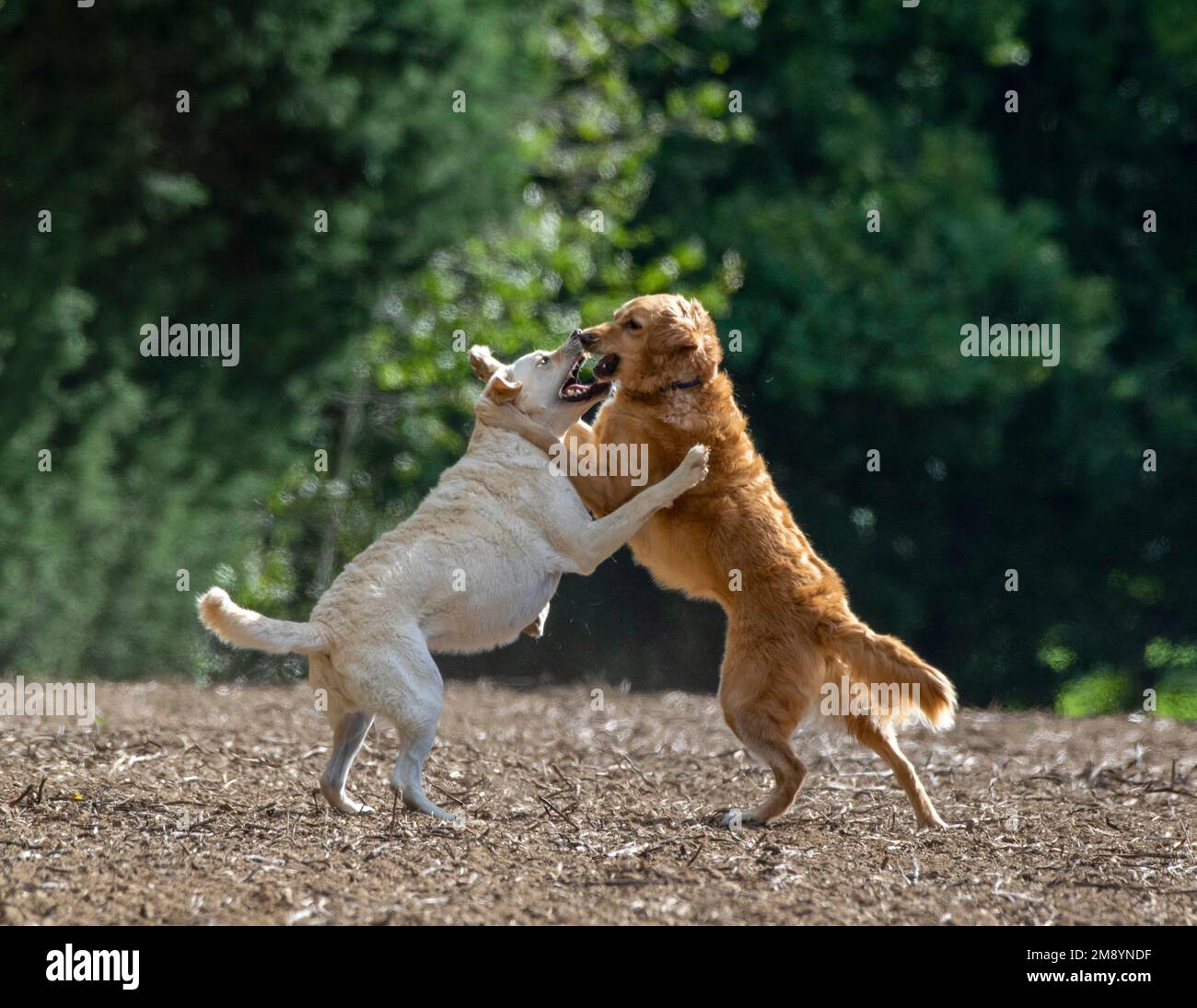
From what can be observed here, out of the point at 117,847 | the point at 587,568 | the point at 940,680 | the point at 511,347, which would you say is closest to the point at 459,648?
the point at 587,568

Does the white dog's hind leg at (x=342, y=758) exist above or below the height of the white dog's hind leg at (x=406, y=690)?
below

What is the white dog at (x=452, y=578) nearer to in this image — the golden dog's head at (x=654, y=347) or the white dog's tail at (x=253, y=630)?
the white dog's tail at (x=253, y=630)

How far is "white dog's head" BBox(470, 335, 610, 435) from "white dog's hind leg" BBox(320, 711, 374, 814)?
1370 millimetres

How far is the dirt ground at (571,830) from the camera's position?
4.22 metres

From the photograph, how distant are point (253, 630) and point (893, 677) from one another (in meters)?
2.28

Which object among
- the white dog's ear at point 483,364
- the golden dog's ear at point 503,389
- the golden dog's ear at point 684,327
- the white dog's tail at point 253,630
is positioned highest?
the golden dog's ear at point 684,327

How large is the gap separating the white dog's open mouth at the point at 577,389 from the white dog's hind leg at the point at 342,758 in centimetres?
149

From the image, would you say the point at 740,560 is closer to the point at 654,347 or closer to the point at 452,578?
the point at 654,347

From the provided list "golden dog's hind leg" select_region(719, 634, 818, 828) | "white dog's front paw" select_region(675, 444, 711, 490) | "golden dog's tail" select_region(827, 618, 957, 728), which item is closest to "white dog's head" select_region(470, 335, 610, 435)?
"white dog's front paw" select_region(675, 444, 711, 490)

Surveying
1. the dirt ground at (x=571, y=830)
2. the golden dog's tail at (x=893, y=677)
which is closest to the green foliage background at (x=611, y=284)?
the dirt ground at (x=571, y=830)

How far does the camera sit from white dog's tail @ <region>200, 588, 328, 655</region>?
5129mm

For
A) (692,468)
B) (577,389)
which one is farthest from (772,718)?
(577,389)

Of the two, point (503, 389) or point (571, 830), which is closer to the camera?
point (571, 830)

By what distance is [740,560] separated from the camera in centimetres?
563
